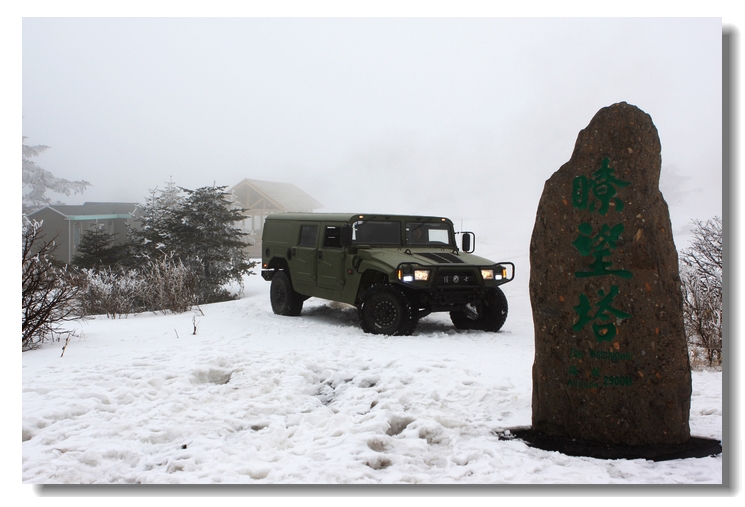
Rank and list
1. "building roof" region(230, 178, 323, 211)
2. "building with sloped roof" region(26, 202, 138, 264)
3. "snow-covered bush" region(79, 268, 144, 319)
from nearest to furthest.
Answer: "snow-covered bush" region(79, 268, 144, 319), "building with sloped roof" region(26, 202, 138, 264), "building roof" region(230, 178, 323, 211)

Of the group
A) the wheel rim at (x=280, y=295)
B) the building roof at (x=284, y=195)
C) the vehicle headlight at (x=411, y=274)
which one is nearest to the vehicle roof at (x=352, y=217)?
the wheel rim at (x=280, y=295)

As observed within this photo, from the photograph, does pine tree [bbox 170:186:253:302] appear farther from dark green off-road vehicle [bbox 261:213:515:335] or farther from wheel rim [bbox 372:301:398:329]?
wheel rim [bbox 372:301:398:329]

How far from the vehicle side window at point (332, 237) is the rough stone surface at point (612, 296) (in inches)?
204

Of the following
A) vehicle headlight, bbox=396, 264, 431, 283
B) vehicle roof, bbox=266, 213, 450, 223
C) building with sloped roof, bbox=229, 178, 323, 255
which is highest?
building with sloped roof, bbox=229, 178, 323, 255

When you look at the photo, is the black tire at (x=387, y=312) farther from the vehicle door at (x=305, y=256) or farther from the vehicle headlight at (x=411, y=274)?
the vehicle door at (x=305, y=256)

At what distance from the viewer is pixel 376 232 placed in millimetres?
9266

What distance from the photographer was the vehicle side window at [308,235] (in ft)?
32.5

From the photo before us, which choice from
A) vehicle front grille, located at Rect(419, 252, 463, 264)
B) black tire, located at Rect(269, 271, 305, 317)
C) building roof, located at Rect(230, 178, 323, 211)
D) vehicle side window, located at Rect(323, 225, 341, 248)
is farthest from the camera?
building roof, located at Rect(230, 178, 323, 211)

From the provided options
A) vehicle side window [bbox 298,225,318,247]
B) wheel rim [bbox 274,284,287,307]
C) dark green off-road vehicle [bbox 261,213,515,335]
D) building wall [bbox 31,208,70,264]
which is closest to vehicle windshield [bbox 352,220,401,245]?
dark green off-road vehicle [bbox 261,213,515,335]

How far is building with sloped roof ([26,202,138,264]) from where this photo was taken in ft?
44.4

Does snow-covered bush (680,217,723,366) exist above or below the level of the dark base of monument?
above

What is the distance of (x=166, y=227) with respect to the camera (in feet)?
60.0

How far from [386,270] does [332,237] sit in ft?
4.73

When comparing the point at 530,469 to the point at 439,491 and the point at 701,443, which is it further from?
the point at 701,443
